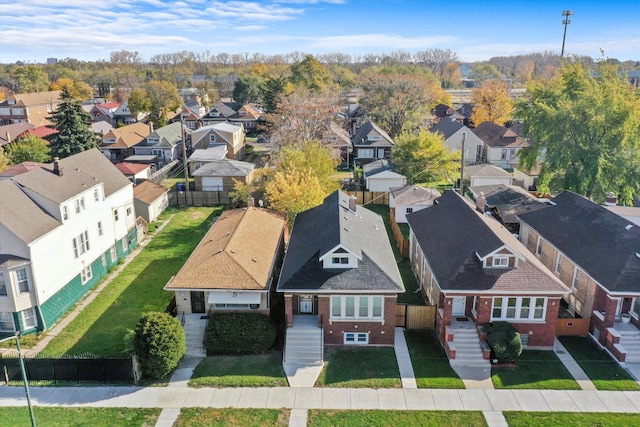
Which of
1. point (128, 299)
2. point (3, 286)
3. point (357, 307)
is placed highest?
point (3, 286)

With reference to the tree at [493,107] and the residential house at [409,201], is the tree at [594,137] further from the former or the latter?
the tree at [493,107]

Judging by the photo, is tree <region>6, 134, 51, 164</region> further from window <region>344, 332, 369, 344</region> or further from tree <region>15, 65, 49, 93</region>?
tree <region>15, 65, 49, 93</region>

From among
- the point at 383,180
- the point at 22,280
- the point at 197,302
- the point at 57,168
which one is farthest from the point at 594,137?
the point at 22,280

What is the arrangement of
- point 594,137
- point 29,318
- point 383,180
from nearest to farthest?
1. point 29,318
2. point 594,137
3. point 383,180

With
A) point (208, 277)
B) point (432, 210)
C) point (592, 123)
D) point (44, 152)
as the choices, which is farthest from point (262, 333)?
point (44, 152)

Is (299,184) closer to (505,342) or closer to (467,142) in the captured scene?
(505,342)

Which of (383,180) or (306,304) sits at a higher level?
(383,180)

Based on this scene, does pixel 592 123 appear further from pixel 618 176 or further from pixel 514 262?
pixel 514 262
